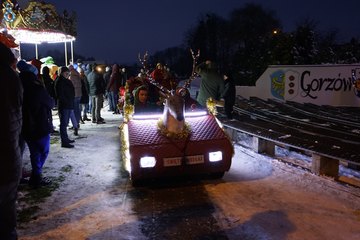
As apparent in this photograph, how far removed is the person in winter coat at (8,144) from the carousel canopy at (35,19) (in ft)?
26.8

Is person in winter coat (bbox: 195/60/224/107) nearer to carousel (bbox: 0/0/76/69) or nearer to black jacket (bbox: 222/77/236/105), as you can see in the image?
black jacket (bbox: 222/77/236/105)

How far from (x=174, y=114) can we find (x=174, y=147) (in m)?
0.54

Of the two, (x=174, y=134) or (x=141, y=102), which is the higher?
(x=141, y=102)

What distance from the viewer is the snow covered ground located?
15.6 ft

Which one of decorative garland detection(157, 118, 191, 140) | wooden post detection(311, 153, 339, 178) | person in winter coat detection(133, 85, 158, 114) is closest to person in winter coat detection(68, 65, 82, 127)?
person in winter coat detection(133, 85, 158, 114)

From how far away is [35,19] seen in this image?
1209 cm

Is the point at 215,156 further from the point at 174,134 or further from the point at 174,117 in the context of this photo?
the point at 174,117

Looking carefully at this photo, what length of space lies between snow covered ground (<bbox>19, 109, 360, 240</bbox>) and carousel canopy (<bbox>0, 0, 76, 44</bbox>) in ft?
16.8

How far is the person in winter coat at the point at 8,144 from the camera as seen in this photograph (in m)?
2.90

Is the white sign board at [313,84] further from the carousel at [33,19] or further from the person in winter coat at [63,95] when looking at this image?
the person in winter coat at [63,95]

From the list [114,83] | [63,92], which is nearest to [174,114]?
[63,92]

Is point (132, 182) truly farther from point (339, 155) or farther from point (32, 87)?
point (339, 155)

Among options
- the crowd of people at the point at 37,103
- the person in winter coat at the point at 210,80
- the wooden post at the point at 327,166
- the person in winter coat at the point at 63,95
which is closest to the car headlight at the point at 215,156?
the crowd of people at the point at 37,103

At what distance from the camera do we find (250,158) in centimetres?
836
